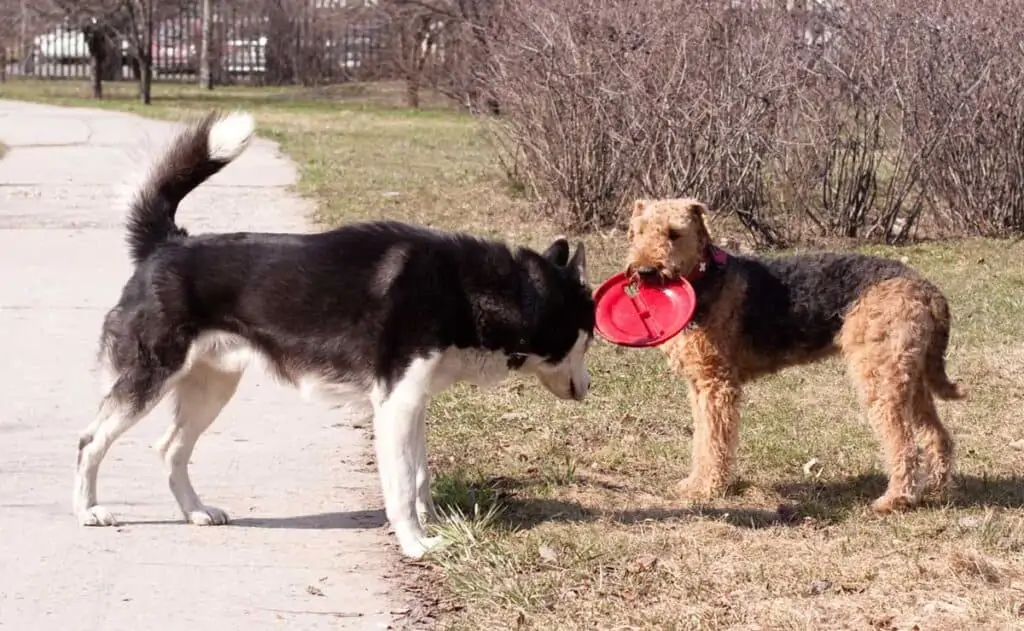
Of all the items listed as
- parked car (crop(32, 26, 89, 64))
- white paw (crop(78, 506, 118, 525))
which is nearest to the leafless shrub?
white paw (crop(78, 506, 118, 525))

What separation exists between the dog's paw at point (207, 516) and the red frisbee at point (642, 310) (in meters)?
1.92

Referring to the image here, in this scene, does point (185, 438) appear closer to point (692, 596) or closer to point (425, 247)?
point (425, 247)

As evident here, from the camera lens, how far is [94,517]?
20.8ft

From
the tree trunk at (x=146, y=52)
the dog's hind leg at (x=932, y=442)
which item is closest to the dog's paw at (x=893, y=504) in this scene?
the dog's hind leg at (x=932, y=442)

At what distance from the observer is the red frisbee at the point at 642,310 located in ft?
22.9

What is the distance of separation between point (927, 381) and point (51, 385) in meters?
4.94

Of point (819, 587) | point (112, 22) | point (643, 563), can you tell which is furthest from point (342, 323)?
point (112, 22)

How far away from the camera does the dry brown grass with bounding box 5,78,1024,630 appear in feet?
17.7

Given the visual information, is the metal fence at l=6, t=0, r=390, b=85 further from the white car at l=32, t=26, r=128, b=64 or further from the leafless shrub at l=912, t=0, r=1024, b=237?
the leafless shrub at l=912, t=0, r=1024, b=237

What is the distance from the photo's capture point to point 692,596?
17.9 ft

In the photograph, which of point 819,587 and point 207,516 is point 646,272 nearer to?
point 819,587

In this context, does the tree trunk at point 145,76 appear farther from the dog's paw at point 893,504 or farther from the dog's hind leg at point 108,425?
the dog's paw at point 893,504

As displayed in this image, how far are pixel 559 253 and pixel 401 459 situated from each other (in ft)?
4.02

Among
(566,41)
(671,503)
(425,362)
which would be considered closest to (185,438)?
(425,362)
